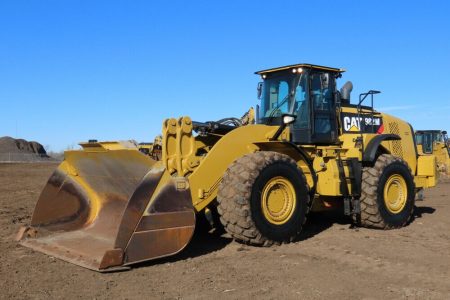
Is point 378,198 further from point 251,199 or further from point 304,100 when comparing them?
point 251,199

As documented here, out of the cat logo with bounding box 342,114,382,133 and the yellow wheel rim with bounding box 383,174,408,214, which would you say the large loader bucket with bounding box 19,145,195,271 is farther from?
the yellow wheel rim with bounding box 383,174,408,214

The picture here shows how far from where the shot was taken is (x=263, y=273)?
548 centimetres

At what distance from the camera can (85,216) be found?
25.1ft

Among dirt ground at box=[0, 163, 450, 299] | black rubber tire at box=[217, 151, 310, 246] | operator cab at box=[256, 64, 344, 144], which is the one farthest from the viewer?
operator cab at box=[256, 64, 344, 144]

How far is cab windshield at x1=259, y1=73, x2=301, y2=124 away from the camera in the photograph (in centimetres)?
825

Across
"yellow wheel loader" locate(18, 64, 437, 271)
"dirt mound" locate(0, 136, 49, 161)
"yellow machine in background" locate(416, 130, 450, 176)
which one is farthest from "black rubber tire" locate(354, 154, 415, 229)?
"dirt mound" locate(0, 136, 49, 161)

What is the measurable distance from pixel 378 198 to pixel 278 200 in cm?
212

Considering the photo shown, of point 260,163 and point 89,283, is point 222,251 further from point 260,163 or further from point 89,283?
point 89,283

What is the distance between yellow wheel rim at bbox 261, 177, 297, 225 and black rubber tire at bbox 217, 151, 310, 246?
0.06 meters

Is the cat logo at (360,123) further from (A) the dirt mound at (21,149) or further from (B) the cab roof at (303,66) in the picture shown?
(A) the dirt mound at (21,149)

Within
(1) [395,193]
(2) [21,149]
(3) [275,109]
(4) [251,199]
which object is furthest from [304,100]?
(2) [21,149]

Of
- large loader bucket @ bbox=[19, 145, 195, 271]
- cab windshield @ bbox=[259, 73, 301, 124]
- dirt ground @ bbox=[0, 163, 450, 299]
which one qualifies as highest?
cab windshield @ bbox=[259, 73, 301, 124]

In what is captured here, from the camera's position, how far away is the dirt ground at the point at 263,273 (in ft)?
15.9

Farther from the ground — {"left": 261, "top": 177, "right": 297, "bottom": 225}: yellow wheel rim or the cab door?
the cab door
